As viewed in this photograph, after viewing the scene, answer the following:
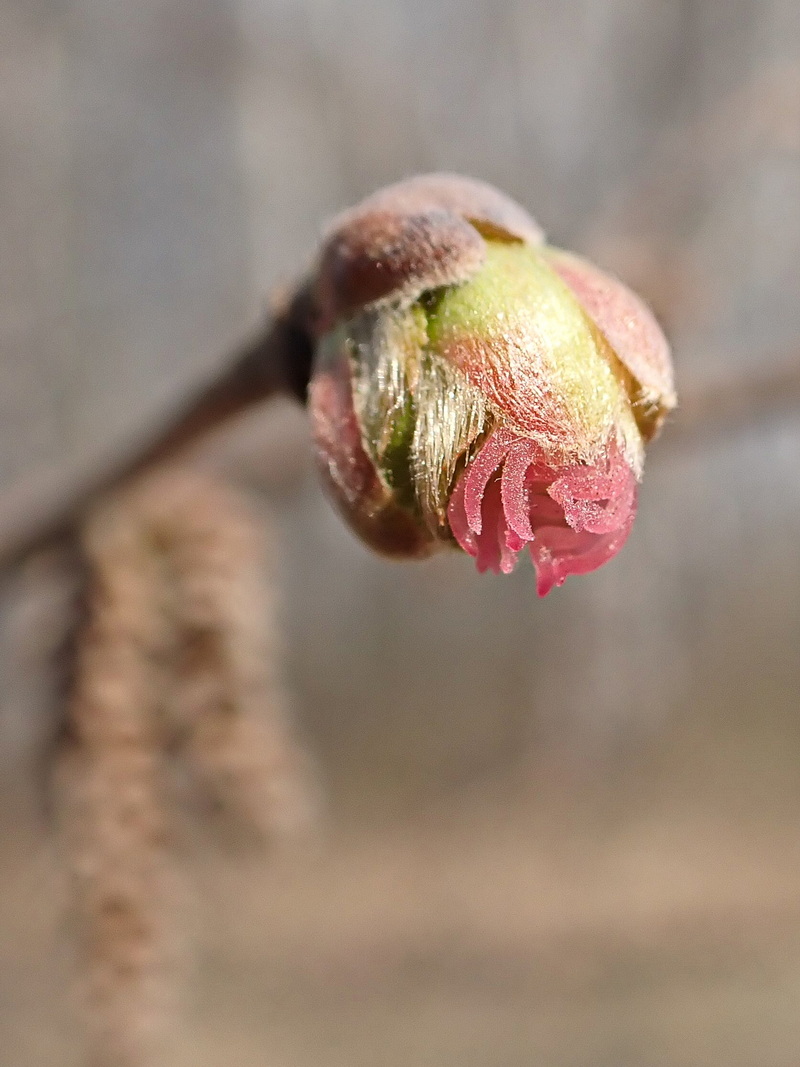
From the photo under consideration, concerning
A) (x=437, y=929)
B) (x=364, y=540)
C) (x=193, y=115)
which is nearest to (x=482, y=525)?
(x=364, y=540)

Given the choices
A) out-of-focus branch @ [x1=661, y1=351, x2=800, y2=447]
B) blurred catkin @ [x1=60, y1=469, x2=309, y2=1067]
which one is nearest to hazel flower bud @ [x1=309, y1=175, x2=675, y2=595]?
blurred catkin @ [x1=60, y1=469, x2=309, y2=1067]

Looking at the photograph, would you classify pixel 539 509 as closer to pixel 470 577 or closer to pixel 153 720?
pixel 153 720

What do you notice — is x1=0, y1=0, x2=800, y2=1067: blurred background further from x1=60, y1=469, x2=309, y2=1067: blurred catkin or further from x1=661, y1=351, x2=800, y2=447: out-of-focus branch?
x1=60, y1=469, x2=309, y2=1067: blurred catkin

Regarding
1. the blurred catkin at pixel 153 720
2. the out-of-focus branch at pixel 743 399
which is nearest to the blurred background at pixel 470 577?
the out-of-focus branch at pixel 743 399

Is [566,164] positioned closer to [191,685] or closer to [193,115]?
[193,115]

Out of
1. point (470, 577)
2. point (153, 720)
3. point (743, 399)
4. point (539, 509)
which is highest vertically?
point (470, 577)

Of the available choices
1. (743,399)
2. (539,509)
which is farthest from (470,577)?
(539,509)

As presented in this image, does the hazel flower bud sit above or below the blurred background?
below
